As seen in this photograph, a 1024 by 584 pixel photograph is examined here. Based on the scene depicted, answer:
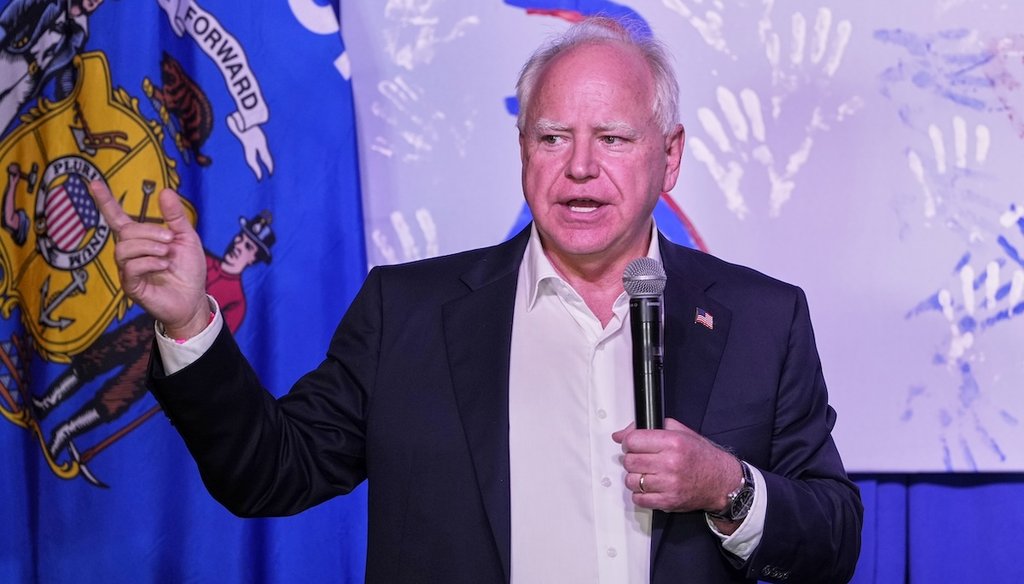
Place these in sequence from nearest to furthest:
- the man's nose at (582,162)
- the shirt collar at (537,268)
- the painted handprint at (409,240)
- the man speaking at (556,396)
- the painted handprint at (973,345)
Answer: the man speaking at (556,396) < the man's nose at (582,162) < the shirt collar at (537,268) < the painted handprint at (973,345) < the painted handprint at (409,240)

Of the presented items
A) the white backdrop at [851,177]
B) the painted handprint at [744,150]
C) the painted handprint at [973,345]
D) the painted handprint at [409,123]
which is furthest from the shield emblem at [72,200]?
the painted handprint at [973,345]

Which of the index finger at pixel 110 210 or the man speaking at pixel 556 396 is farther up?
the index finger at pixel 110 210

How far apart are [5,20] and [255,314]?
1.01 m

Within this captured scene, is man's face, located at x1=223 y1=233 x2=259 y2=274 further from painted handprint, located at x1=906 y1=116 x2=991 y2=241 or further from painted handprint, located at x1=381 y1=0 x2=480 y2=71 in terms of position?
painted handprint, located at x1=906 y1=116 x2=991 y2=241

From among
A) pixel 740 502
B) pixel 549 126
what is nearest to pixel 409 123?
pixel 549 126

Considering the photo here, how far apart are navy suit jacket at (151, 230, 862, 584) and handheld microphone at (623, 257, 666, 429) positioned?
0.84 ft

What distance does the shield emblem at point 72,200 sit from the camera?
278 cm

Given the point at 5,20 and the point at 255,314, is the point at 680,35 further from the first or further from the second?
the point at 5,20

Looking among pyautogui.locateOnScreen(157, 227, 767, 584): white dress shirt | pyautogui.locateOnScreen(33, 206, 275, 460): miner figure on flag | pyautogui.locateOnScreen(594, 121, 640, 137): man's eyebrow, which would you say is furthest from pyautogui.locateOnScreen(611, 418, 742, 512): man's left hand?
pyautogui.locateOnScreen(33, 206, 275, 460): miner figure on flag

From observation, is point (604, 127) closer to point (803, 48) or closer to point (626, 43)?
point (626, 43)

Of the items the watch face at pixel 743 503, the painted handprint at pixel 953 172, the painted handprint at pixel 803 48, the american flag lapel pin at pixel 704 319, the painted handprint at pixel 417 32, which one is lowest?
the watch face at pixel 743 503

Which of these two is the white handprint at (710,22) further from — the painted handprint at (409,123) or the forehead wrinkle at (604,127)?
the forehead wrinkle at (604,127)

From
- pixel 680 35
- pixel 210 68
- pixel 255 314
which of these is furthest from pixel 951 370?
pixel 210 68

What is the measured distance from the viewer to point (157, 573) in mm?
2795
